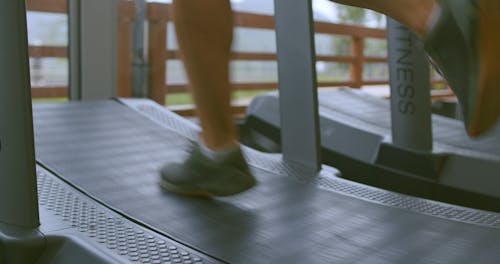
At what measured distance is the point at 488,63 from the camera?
0.72m

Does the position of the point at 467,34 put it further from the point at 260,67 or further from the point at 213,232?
the point at 260,67

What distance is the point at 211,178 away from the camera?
1163mm

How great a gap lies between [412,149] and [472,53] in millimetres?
1134

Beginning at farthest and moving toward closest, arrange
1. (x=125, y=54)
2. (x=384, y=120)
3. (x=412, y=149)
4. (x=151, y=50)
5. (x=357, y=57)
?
(x=357, y=57), (x=151, y=50), (x=125, y=54), (x=384, y=120), (x=412, y=149)

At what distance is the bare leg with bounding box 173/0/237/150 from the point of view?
114 centimetres

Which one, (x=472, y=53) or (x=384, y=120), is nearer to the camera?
(x=472, y=53)

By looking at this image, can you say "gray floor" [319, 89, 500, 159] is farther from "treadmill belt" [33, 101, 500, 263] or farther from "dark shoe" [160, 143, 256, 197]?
"dark shoe" [160, 143, 256, 197]

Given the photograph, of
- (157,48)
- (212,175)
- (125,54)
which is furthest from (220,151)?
(157,48)

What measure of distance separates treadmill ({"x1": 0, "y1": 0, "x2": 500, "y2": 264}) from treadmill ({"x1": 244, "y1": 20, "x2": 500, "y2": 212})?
1.29 feet

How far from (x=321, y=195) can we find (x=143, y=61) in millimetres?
1983

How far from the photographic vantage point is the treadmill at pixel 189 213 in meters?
0.89

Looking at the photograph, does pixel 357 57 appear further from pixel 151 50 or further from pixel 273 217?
pixel 273 217

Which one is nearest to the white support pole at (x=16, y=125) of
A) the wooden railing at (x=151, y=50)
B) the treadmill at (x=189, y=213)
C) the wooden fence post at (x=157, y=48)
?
the treadmill at (x=189, y=213)

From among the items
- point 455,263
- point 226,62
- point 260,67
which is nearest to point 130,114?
point 226,62
